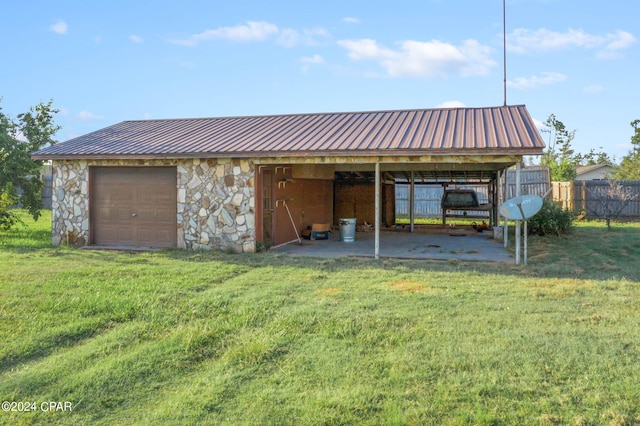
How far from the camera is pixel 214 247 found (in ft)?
37.6

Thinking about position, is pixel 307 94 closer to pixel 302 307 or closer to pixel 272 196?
pixel 272 196

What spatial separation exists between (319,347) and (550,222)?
1187cm

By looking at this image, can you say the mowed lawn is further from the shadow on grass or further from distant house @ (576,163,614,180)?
distant house @ (576,163,614,180)

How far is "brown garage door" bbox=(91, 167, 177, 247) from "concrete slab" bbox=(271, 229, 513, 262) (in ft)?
8.95

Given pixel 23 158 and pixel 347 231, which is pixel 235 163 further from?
pixel 23 158

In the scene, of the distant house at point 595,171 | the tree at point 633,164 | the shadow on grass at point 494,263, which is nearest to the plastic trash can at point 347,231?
the shadow on grass at point 494,263

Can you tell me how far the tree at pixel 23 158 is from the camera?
48.4 feet

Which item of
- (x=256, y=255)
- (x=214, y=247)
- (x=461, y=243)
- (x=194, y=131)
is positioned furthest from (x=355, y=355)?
(x=194, y=131)

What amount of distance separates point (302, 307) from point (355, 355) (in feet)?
5.54

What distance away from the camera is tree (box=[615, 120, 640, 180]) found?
96.4 ft

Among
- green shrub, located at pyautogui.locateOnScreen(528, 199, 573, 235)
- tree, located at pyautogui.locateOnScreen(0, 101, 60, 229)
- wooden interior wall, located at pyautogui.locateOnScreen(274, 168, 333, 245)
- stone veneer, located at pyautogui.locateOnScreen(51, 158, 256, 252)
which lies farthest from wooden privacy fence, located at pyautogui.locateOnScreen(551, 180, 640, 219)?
tree, located at pyautogui.locateOnScreen(0, 101, 60, 229)

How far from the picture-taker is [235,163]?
1127 centimetres

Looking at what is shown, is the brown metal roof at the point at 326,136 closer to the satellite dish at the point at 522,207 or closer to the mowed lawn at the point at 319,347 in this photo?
the satellite dish at the point at 522,207

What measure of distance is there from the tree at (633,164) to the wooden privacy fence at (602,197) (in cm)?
1001
